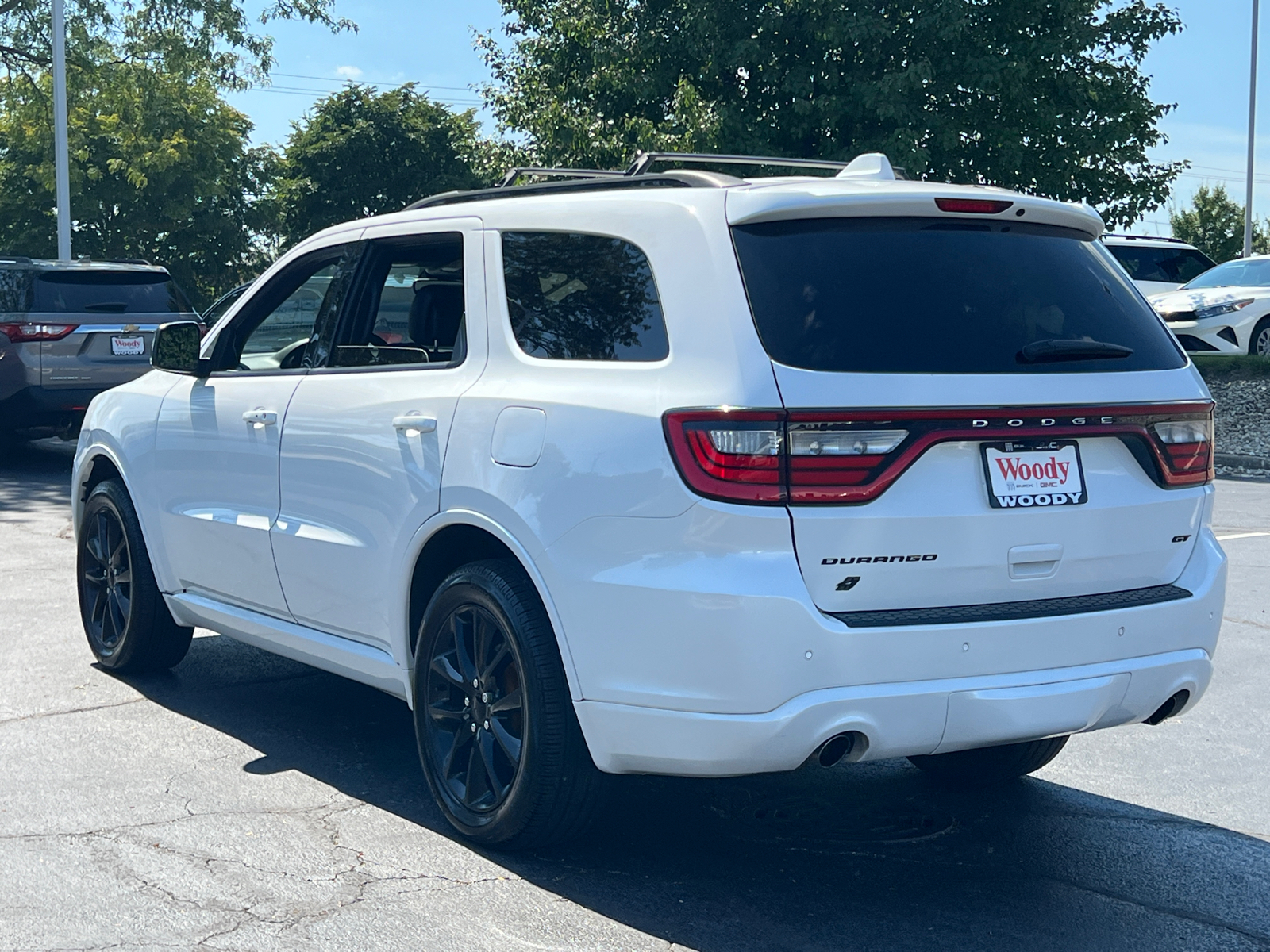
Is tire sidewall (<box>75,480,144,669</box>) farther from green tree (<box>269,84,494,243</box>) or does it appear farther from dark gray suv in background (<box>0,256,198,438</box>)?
green tree (<box>269,84,494,243</box>)

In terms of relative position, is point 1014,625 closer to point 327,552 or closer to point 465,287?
point 465,287

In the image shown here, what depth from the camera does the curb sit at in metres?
16.1

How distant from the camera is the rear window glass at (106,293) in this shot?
45.0 ft

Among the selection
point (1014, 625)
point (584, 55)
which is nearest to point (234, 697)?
point (1014, 625)

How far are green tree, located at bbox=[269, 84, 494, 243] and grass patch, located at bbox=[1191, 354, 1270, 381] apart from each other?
48.4 m

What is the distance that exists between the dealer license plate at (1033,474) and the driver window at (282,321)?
2.56m

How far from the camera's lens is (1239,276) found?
20.7 metres

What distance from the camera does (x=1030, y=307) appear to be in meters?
4.03

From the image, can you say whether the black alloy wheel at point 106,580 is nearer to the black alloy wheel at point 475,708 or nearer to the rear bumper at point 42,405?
the black alloy wheel at point 475,708

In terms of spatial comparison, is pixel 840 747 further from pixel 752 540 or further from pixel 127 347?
pixel 127 347

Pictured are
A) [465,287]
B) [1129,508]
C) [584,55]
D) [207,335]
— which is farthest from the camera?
[584,55]

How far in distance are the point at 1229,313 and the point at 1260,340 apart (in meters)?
0.59

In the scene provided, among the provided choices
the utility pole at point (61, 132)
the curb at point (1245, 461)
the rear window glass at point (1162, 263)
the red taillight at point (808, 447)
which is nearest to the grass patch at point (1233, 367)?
the curb at point (1245, 461)

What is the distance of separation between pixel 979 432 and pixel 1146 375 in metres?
0.64
